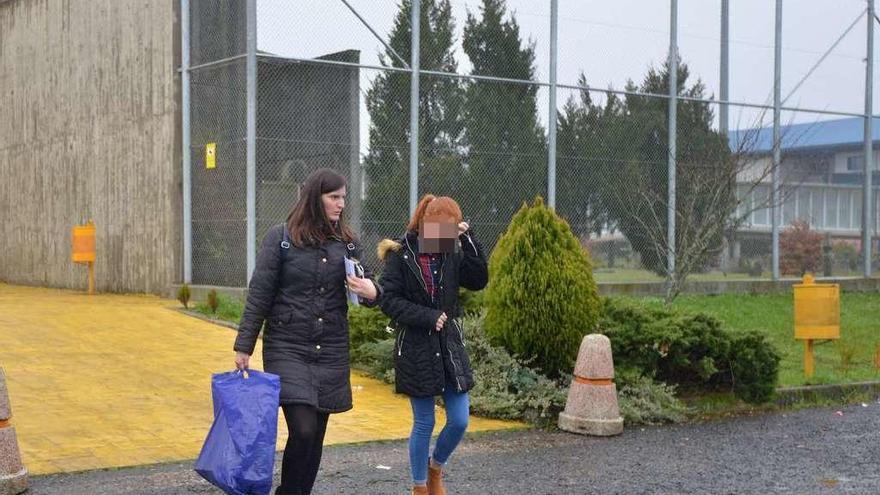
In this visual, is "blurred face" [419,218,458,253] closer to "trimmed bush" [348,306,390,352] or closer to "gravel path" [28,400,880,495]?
"gravel path" [28,400,880,495]

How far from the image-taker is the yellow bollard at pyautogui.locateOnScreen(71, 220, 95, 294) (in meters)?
17.8

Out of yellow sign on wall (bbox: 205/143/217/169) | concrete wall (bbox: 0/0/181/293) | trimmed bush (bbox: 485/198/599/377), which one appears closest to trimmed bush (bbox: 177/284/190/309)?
concrete wall (bbox: 0/0/181/293)

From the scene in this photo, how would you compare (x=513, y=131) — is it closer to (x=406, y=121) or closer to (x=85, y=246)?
(x=406, y=121)

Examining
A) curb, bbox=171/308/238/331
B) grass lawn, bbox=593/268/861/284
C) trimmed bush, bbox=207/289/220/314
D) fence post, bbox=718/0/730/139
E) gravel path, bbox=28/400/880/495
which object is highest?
fence post, bbox=718/0/730/139

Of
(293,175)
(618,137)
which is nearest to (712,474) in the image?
(293,175)

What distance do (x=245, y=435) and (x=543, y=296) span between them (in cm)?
474

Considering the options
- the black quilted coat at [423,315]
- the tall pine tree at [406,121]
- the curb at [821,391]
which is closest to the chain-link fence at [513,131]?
the tall pine tree at [406,121]

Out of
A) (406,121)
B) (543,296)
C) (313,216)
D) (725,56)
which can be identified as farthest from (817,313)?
(725,56)

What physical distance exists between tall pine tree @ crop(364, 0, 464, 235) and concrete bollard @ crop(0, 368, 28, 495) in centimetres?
967

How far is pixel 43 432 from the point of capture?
8.27 m

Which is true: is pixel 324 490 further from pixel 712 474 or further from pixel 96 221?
pixel 96 221

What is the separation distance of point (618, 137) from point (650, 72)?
1487 mm

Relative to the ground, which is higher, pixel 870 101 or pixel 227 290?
pixel 870 101

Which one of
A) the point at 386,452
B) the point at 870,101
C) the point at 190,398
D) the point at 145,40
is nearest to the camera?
the point at 386,452
